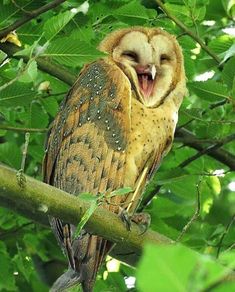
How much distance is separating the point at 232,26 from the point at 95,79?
114 centimetres

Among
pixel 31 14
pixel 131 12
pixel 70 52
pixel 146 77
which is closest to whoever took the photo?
pixel 70 52

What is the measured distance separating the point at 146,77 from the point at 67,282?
1.29 metres

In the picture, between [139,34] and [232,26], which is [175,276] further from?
[232,26]

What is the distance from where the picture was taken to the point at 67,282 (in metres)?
3.07

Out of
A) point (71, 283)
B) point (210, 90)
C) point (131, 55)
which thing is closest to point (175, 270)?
point (71, 283)

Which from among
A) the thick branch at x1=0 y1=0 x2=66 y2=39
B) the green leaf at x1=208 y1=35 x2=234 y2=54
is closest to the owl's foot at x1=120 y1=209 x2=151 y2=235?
the thick branch at x1=0 y1=0 x2=66 y2=39

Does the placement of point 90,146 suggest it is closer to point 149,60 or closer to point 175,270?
point 149,60

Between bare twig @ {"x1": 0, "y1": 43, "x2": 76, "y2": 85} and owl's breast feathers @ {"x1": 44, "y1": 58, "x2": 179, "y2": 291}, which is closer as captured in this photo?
owl's breast feathers @ {"x1": 44, "y1": 58, "x2": 179, "y2": 291}

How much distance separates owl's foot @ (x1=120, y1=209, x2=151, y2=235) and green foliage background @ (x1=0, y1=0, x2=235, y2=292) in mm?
189

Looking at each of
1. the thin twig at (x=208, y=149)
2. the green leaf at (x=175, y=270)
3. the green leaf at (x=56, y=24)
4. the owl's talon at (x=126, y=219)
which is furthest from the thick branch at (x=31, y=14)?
the green leaf at (x=175, y=270)

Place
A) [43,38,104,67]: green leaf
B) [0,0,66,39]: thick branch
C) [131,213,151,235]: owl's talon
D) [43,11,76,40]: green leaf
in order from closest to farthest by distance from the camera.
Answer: [43,38,104,67]: green leaf
[43,11,76,40]: green leaf
[131,213,151,235]: owl's talon
[0,0,66,39]: thick branch

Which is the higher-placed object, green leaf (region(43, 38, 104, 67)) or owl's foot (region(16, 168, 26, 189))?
green leaf (region(43, 38, 104, 67))

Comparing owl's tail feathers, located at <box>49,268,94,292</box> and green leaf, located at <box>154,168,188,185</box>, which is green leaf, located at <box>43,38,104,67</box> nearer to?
owl's tail feathers, located at <box>49,268,94,292</box>

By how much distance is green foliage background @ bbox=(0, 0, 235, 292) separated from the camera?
3314 millimetres
